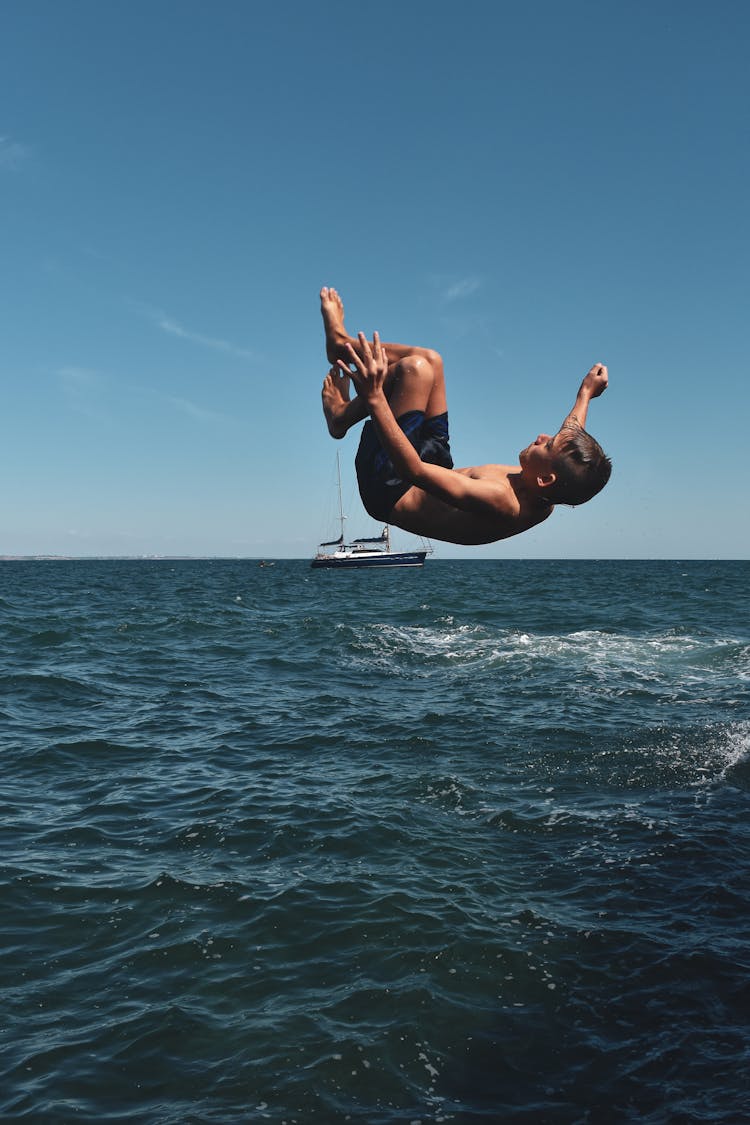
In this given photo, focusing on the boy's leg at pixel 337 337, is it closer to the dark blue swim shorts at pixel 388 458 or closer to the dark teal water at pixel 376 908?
the dark blue swim shorts at pixel 388 458

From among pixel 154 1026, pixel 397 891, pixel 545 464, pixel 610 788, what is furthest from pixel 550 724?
pixel 545 464

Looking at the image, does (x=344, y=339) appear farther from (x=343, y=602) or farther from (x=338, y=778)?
(x=343, y=602)

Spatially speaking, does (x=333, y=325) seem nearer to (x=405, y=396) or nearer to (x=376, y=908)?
(x=405, y=396)

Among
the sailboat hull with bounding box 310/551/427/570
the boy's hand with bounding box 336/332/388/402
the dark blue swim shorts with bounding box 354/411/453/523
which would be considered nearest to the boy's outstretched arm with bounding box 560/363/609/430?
the dark blue swim shorts with bounding box 354/411/453/523

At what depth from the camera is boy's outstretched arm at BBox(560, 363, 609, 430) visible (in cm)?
468

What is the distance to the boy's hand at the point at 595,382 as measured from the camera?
4828 mm

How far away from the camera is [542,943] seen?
25.7ft

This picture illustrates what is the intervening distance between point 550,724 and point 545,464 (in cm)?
1305

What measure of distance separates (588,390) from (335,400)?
1.58 meters

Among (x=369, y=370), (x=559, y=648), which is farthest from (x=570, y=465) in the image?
(x=559, y=648)

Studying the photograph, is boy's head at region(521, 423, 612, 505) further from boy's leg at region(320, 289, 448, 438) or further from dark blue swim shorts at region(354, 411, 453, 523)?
boy's leg at region(320, 289, 448, 438)

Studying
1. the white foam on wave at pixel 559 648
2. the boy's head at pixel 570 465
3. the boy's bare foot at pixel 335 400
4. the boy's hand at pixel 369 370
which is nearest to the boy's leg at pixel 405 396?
the boy's bare foot at pixel 335 400

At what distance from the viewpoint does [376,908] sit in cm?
845

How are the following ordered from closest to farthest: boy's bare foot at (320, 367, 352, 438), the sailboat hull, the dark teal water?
boy's bare foot at (320, 367, 352, 438) < the dark teal water < the sailboat hull
